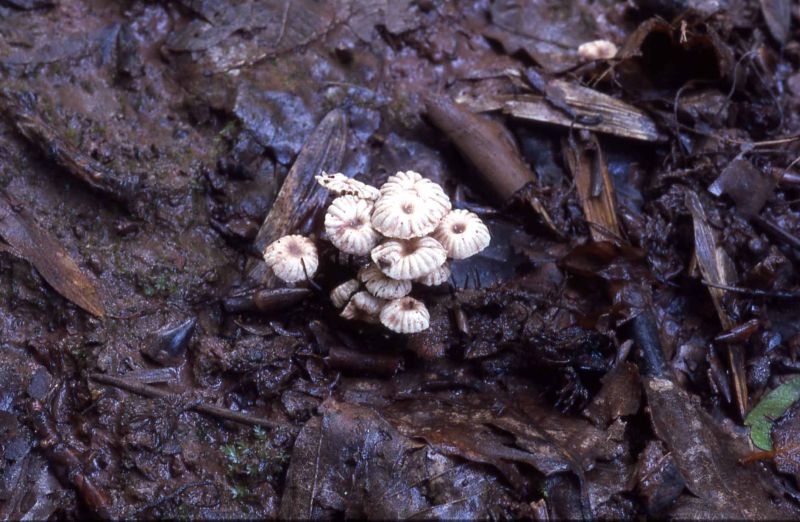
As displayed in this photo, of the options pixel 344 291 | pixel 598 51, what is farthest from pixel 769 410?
pixel 598 51

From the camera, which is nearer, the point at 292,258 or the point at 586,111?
the point at 292,258

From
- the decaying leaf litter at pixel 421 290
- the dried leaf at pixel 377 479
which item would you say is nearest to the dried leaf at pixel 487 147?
the decaying leaf litter at pixel 421 290

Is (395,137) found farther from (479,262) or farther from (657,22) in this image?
(657,22)

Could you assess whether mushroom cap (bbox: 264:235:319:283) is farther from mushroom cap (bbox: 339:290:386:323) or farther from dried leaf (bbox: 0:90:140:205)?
dried leaf (bbox: 0:90:140:205)

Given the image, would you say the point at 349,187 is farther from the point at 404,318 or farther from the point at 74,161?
the point at 74,161

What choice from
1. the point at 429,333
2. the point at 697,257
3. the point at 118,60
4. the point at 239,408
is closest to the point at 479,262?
the point at 429,333

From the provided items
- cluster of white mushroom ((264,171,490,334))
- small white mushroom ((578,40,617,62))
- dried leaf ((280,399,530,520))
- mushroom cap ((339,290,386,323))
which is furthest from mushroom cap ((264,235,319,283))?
small white mushroom ((578,40,617,62))
